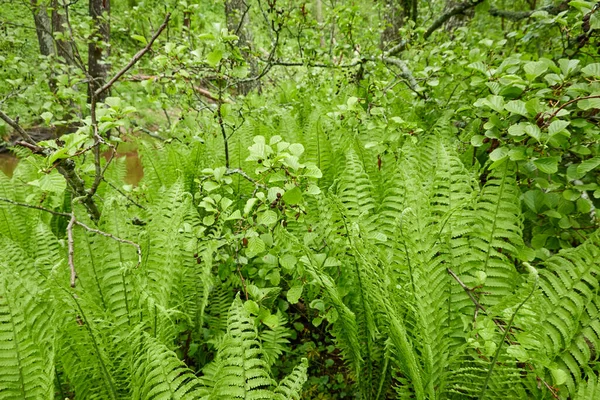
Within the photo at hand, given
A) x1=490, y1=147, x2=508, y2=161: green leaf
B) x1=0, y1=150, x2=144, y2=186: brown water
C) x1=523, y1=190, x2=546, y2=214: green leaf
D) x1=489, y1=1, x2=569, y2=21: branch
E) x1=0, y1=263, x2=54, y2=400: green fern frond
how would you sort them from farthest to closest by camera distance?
x1=0, y1=150, x2=144, y2=186: brown water → x1=489, y1=1, x2=569, y2=21: branch → x1=523, y1=190, x2=546, y2=214: green leaf → x1=490, y1=147, x2=508, y2=161: green leaf → x1=0, y1=263, x2=54, y2=400: green fern frond

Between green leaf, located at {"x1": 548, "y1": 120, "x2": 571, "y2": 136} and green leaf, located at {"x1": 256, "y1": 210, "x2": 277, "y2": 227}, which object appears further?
green leaf, located at {"x1": 256, "y1": 210, "x2": 277, "y2": 227}

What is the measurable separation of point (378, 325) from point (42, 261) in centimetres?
136

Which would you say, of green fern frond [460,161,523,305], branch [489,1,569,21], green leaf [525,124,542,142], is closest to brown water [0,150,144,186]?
branch [489,1,569,21]

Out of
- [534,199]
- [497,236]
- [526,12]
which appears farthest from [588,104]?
[526,12]

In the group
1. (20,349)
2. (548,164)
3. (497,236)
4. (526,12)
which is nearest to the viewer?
(20,349)

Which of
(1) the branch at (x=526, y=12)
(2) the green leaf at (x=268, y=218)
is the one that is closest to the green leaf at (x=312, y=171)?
(2) the green leaf at (x=268, y=218)

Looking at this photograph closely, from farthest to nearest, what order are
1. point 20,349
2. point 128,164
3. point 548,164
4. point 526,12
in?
point 128,164 < point 526,12 < point 548,164 < point 20,349

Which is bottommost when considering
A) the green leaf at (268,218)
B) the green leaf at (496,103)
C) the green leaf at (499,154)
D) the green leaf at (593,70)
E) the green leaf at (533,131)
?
the green leaf at (268,218)

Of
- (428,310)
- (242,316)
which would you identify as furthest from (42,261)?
(428,310)

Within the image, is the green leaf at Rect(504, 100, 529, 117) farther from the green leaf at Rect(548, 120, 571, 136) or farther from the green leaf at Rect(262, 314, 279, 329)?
the green leaf at Rect(262, 314, 279, 329)

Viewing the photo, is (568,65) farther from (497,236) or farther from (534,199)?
(497,236)

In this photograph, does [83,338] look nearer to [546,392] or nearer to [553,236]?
[546,392]

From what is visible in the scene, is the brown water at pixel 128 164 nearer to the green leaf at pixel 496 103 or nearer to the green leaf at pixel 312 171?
the green leaf at pixel 312 171

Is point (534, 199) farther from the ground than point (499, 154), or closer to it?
closer to it
